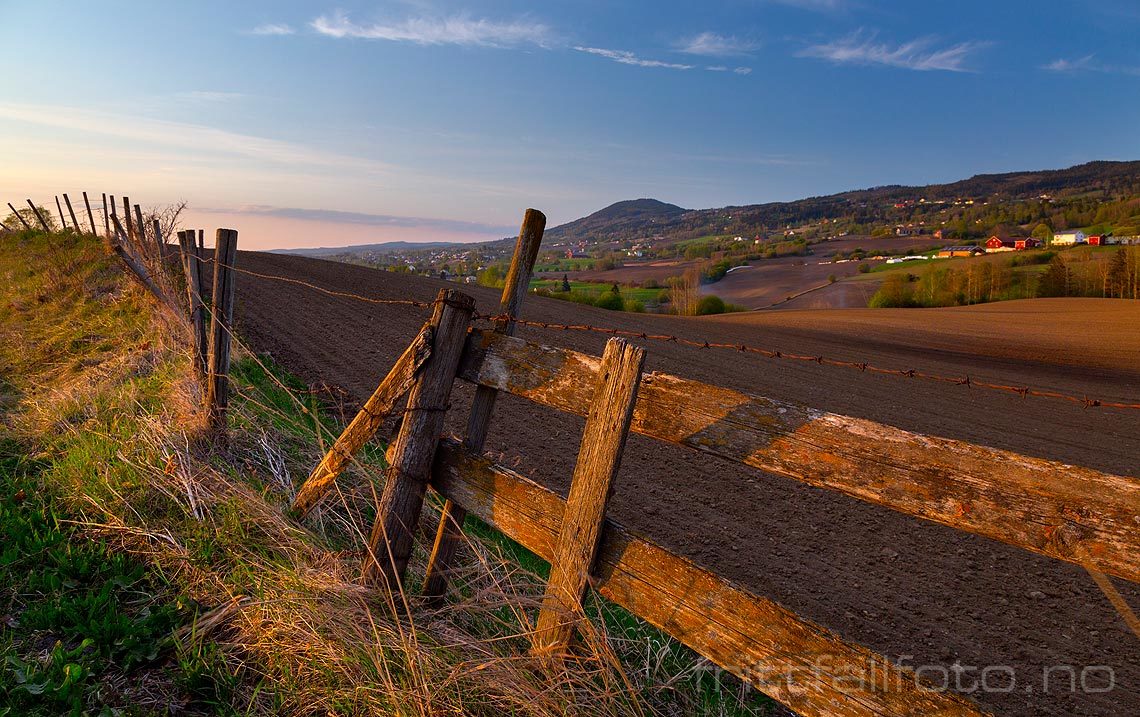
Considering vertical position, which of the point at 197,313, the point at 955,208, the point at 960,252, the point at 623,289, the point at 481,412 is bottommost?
the point at 481,412

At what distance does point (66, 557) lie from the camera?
14.1ft

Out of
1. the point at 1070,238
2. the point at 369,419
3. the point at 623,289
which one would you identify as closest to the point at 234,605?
the point at 369,419

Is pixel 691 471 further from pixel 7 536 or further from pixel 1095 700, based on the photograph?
pixel 7 536

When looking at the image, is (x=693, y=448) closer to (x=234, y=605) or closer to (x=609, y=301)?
(x=234, y=605)

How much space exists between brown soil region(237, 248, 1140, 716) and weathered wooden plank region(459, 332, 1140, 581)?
304cm

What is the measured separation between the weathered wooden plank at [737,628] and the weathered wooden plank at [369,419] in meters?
0.75

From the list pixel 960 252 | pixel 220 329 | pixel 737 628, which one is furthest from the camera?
pixel 960 252

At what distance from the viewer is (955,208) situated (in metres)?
127

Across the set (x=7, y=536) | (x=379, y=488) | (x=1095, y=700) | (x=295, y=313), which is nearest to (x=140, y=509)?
(x=7, y=536)

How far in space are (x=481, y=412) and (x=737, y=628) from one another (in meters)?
1.70

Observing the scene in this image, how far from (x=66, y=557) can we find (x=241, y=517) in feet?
3.69

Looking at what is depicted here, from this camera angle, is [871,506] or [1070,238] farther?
[1070,238]

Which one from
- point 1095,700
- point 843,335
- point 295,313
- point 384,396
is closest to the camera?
point 384,396

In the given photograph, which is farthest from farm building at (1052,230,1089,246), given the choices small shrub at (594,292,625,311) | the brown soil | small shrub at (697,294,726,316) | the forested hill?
the brown soil
